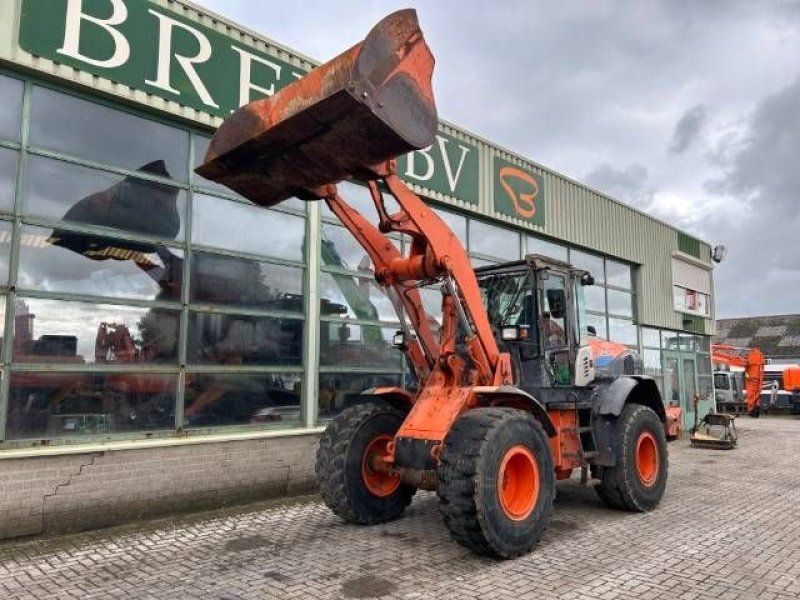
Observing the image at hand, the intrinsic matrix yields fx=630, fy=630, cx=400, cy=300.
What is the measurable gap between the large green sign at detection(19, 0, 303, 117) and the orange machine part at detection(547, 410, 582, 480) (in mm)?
5450

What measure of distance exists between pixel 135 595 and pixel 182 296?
3.63 metres

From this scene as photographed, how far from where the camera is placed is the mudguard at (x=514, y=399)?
18.7ft

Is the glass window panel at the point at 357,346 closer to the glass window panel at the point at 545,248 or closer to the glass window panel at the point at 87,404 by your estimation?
the glass window panel at the point at 87,404

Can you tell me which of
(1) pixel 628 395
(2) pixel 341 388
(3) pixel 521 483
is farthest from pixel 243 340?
(1) pixel 628 395

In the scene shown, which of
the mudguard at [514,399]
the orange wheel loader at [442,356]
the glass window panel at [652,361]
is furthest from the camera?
the glass window panel at [652,361]

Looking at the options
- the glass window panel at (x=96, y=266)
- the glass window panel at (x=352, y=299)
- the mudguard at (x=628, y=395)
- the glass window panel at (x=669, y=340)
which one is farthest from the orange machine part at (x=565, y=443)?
the glass window panel at (x=669, y=340)

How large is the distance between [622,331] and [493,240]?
5412 millimetres

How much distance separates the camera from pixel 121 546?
5.78 m

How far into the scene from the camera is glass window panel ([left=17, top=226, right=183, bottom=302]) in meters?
6.34

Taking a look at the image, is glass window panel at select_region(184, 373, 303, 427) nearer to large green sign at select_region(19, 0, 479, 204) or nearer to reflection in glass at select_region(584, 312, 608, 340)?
large green sign at select_region(19, 0, 479, 204)

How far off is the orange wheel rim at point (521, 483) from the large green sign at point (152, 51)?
544cm

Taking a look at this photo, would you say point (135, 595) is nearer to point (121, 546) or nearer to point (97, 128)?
point (121, 546)

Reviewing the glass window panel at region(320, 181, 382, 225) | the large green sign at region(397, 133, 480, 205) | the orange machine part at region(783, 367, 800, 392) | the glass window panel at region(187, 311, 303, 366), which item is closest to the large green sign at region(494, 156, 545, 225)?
the large green sign at region(397, 133, 480, 205)

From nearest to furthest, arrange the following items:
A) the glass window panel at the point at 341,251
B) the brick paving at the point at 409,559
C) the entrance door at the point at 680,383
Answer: the brick paving at the point at 409,559 → the glass window panel at the point at 341,251 → the entrance door at the point at 680,383
